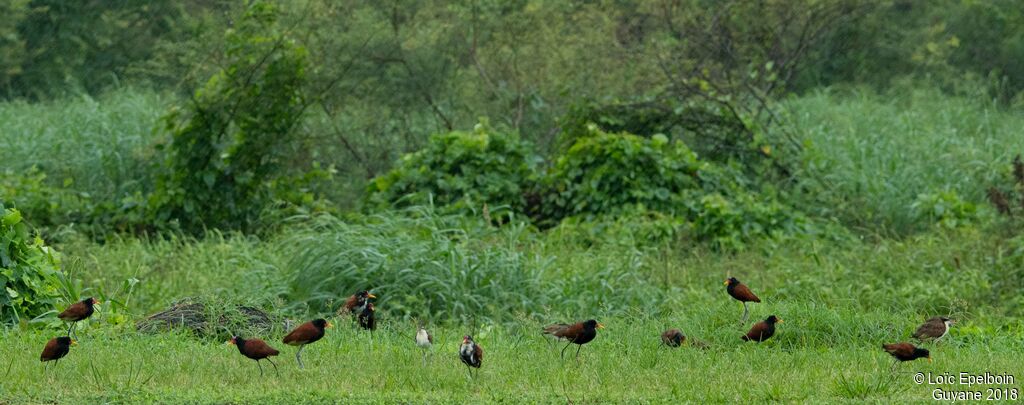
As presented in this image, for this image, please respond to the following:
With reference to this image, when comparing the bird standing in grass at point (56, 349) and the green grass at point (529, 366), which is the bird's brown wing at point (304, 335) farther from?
the bird standing in grass at point (56, 349)

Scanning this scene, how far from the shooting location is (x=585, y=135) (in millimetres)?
14312

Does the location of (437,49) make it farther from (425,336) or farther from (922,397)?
(922,397)

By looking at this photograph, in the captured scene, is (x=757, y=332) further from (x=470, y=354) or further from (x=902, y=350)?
(x=470, y=354)

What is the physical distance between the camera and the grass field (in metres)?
6.56

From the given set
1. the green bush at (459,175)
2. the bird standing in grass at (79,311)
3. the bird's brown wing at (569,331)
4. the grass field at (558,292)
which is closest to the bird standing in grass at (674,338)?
the grass field at (558,292)

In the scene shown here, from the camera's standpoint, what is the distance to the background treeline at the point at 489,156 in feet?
34.7

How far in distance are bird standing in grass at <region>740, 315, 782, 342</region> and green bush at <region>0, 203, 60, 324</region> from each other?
4.70 metres

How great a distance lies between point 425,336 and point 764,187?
7.63 meters

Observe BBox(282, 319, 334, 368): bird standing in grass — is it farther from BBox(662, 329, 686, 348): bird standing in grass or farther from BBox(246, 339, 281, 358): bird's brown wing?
BBox(662, 329, 686, 348): bird standing in grass

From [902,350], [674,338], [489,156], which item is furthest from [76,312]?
[489,156]

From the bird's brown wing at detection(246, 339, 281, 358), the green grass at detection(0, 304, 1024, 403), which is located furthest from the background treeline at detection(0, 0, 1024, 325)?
the bird's brown wing at detection(246, 339, 281, 358)

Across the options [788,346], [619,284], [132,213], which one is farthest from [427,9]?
[788,346]

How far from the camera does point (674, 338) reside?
25.0ft

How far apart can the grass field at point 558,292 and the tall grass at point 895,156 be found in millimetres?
31
